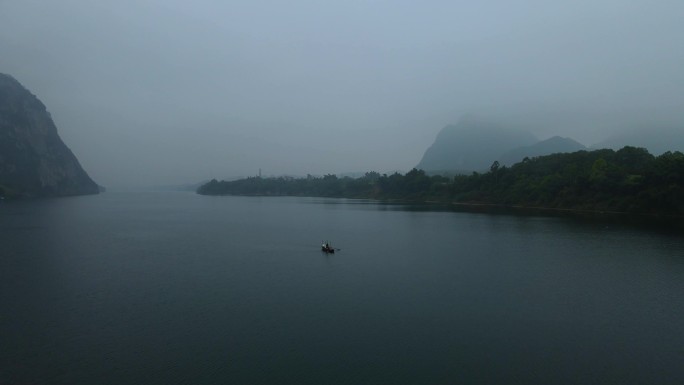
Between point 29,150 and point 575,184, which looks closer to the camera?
point 575,184

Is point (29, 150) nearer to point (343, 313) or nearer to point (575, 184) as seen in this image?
point (575, 184)

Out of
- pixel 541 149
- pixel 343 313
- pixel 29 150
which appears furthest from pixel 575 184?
pixel 541 149

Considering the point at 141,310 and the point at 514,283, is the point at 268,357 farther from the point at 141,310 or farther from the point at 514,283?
the point at 514,283

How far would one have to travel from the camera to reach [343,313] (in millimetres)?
11305

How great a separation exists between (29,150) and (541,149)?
156077mm

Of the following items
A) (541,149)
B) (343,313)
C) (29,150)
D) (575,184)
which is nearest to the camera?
(343,313)

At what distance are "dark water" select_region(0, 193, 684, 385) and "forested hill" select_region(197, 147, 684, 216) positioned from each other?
16.2 meters

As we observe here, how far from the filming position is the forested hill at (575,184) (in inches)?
1378

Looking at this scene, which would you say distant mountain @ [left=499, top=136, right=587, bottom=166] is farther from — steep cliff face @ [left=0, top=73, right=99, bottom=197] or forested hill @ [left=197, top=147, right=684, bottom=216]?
steep cliff face @ [left=0, top=73, right=99, bottom=197]

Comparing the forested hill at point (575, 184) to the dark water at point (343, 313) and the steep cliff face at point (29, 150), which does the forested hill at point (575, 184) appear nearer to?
the dark water at point (343, 313)

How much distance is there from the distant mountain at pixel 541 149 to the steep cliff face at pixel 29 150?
130 meters

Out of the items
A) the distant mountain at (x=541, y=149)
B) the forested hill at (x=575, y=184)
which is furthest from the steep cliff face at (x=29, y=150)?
the distant mountain at (x=541, y=149)

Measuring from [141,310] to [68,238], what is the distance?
16.1m

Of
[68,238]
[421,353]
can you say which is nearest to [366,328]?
[421,353]
